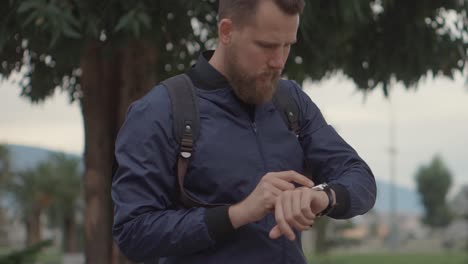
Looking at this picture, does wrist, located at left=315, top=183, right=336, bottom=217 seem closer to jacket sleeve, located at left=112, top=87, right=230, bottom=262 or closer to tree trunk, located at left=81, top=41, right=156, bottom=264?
jacket sleeve, located at left=112, top=87, right=230, bottom=262

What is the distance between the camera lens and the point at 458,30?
910cm

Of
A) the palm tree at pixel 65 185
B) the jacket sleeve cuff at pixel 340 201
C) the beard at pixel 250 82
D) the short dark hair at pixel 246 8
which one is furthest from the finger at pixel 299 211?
the palm tree at pixel 65 185

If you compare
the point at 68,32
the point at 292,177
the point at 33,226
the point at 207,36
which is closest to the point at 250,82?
the point at 292,177

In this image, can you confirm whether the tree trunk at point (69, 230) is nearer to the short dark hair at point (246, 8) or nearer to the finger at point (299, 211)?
the short dark hair at point (246, 8)

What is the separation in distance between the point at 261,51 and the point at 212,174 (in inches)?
12.8

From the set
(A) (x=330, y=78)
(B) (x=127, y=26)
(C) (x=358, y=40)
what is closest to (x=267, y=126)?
(B) (x=127, y=26)

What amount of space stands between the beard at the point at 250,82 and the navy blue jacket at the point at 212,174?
44 mm

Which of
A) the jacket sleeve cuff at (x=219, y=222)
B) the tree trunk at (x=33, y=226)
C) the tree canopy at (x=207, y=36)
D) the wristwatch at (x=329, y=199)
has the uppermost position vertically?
the wristwatch at (x=329, y=199)

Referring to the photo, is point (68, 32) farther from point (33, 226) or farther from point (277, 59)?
point (33, 226)

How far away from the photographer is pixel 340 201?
2619 millimetres

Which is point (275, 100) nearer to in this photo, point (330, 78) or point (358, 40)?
point (358, 40)

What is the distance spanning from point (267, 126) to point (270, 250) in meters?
0.33

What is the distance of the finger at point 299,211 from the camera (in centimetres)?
234

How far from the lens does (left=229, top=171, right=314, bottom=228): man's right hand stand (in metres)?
2.38
